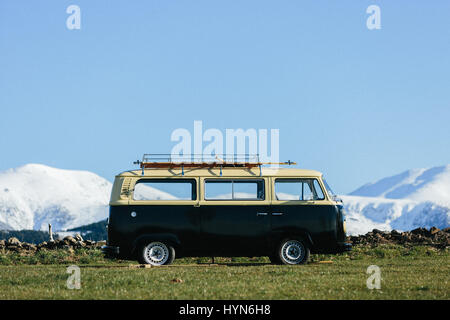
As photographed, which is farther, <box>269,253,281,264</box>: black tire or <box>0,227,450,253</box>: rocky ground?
<box>0,227,450,253</box>: rocky ground

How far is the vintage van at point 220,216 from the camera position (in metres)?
20.5

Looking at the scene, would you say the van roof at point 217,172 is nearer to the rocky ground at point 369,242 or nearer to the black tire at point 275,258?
the black tire at point 275,258

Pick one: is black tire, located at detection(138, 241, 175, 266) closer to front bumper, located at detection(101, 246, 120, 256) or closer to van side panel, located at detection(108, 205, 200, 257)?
van side panel, located at detection(108, 205, 200, 257)

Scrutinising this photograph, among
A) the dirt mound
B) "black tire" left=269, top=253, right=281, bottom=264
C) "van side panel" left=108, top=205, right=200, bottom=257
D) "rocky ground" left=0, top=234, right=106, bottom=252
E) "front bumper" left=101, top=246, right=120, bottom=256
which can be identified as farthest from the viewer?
the dirt mound

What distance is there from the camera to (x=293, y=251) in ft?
69.0

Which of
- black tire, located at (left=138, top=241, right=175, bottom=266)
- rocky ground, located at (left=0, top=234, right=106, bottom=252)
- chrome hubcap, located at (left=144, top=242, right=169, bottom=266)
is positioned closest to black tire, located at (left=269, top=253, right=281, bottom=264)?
black tire, located at (left=138, top=241, right=175, bottom=266)

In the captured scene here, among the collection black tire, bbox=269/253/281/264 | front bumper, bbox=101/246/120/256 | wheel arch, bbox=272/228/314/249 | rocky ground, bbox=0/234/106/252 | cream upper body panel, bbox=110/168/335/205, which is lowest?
rocky ground, bbox=0/234/106/252

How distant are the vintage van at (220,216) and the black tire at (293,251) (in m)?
0.03

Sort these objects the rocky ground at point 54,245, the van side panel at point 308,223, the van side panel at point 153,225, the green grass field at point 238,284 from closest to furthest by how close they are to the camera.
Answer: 1. the green grass field at point 238,284
2. the van side panel at point 153,225
3. the van side panel at point 308,223
4. the rocky ground at point 54,245

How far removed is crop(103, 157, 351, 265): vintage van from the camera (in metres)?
20.5

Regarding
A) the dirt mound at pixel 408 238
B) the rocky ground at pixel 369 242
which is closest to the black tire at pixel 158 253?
the rocky ground at pixel 369 242

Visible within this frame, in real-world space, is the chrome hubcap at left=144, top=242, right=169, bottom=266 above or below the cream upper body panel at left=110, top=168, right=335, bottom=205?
below
